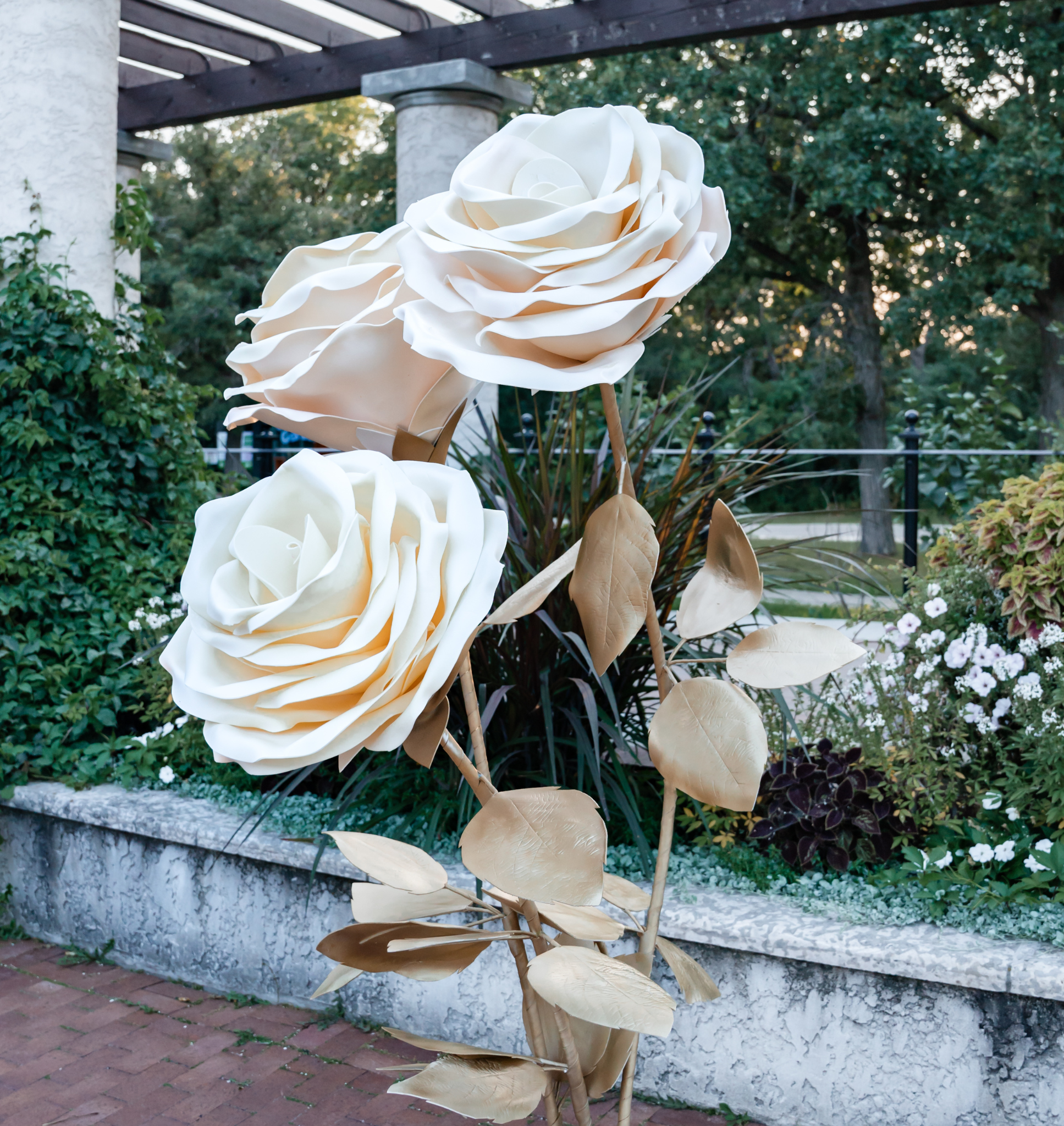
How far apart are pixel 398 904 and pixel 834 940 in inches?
61.5

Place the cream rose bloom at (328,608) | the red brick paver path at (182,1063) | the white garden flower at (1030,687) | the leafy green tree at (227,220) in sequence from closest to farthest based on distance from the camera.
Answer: the cream rose bloom at (328,608)
the red brick paver path at (182,1063)
the white garden flower at (1030,687)
the leafy green tree at (227,220)

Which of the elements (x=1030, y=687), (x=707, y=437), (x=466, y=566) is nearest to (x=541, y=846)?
(x=466, y=566)

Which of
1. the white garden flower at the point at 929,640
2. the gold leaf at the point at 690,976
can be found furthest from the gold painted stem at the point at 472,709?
the white garden flower at the point at 929,640

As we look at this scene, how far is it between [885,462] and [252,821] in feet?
45.8

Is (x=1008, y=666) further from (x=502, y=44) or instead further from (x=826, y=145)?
(x=826, y=145)

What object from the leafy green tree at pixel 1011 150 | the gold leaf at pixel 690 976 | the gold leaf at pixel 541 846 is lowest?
the gold leaf at pixel 690 976

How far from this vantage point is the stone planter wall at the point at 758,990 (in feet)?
6.55

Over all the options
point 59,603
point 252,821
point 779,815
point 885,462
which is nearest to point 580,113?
point 779,815

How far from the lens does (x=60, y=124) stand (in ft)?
12.7

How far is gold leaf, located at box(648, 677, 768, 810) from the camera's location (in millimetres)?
696

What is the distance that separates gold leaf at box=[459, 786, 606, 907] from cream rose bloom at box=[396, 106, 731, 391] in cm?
25

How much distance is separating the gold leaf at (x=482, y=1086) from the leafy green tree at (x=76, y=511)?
2.78 m

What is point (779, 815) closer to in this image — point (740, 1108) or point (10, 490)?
point (740, 1108)

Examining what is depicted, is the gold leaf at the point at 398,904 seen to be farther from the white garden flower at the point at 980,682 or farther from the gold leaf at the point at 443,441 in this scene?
the white garden flower at the point at 980,682
